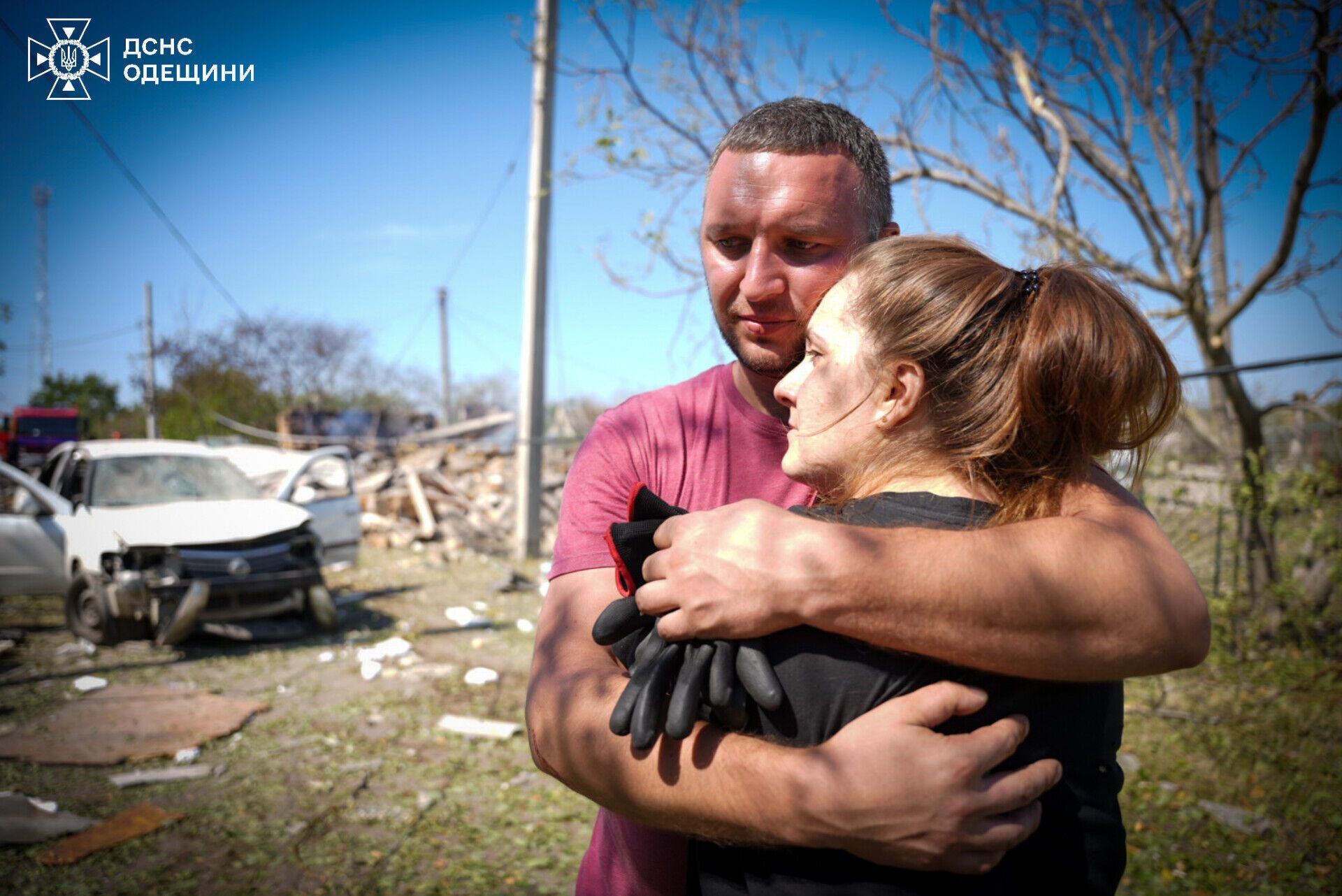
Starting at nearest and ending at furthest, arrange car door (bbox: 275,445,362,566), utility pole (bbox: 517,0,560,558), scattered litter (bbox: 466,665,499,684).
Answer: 1. scattered litter (bbox: 466,665,499,684)
2. car door (bbox: 275,445,362,566)
3. utility pole (bbox: 517,0,560,558)

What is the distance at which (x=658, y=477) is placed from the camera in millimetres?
1672

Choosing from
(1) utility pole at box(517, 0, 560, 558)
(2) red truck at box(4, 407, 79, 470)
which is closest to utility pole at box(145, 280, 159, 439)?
(2) red truck at box(4, 407, 79, 470)

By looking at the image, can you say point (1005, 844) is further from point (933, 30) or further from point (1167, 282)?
point (933, 30)

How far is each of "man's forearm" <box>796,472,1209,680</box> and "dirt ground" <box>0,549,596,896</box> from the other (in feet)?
11.5

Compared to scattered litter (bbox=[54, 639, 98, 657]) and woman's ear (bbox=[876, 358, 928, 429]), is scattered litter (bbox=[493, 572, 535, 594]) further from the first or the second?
woman's ear (bbox=[876, 358, 928, 429])

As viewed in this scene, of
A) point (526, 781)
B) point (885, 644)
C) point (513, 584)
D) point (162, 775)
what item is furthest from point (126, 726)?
point (885, 644)

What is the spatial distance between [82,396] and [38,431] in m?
16.8

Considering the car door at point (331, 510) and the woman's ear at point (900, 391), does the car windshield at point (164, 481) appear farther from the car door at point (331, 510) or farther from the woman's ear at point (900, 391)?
the woman's ear at point (900, 391)

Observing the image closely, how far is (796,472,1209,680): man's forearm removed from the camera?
108cm

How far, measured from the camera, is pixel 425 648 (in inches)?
306

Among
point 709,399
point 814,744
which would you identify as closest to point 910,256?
point 709,399

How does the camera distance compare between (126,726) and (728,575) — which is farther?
(126,726)

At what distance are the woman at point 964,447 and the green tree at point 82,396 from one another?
1693 inches

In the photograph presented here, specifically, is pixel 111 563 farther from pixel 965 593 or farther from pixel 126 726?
pixel 965 593
